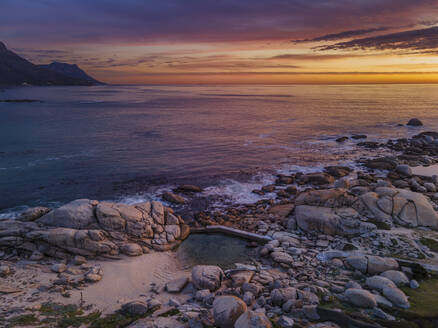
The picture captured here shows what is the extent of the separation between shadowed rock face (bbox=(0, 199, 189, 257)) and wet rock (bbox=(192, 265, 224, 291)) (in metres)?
4.21

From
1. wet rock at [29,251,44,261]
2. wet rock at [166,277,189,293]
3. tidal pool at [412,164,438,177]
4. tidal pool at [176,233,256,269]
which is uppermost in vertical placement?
tidal pool at [412,164,438,177]

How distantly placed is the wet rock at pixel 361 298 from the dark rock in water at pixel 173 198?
14992 mm

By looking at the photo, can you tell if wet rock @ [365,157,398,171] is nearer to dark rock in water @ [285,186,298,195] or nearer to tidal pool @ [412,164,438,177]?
tidal pool @ [412,164,438,177]

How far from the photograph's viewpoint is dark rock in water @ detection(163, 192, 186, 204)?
23.0 m

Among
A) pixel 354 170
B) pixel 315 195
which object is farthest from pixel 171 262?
pixel 354 170

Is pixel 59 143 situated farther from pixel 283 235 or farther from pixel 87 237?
pixel 283 235

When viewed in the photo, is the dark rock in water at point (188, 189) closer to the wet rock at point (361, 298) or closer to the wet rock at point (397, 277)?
the wet rock at point (397, 277)

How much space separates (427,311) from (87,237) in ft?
51.5

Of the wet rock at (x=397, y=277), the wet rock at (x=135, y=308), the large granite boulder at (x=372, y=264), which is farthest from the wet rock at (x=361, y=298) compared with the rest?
the wet rock at (x=135, y=308)

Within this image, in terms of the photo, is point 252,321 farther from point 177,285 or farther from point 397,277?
point 397,277

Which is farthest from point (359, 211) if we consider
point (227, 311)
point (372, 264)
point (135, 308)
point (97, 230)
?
point (97, 230)

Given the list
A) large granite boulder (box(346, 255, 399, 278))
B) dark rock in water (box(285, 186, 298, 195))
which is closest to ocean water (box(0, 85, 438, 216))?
dark rock in water (box(285, 186, 298, 195))

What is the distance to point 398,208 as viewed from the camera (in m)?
17.9

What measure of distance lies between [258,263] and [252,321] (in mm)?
6084
